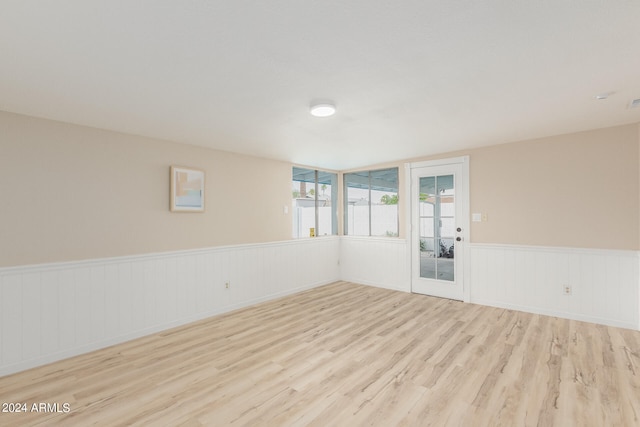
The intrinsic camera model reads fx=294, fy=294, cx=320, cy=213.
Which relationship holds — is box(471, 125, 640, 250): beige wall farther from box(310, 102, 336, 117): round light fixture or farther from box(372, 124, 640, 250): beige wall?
box(310, 102, 336, 117): round light fixture

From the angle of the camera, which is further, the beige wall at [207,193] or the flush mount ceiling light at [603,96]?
the beige wall at [207,193]

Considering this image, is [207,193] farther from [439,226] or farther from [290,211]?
[439,226]

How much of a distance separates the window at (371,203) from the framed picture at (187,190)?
315 cm

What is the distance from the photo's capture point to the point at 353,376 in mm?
2514

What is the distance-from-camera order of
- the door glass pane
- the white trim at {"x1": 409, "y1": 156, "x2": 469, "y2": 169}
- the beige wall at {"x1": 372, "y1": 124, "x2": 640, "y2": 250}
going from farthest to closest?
1. the door glass pane
2. the white trim at {"x1": 409, "y1": 156, "x2": 469, "y2": 169}
3. the beige wall at {"x1": 372, "y1": 124, "x2": 640, "y2": 250}

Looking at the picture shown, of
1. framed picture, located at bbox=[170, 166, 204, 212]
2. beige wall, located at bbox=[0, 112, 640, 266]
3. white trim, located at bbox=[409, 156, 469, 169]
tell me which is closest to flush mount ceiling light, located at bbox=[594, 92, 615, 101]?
beige wall, located at bbox=[0, 112, 640, 266]

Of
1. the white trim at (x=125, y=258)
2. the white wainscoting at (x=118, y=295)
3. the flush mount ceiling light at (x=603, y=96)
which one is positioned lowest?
the white wainscoting at (x=118, y=295)

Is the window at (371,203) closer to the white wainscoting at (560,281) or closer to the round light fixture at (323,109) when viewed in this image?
the white wainscoting at (560,281)

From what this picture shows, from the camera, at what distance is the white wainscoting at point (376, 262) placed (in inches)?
207

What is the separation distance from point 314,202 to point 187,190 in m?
2.64

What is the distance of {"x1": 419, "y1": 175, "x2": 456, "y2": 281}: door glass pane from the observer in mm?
4734

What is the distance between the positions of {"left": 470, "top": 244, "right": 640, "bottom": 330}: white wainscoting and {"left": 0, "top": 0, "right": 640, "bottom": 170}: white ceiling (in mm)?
1665

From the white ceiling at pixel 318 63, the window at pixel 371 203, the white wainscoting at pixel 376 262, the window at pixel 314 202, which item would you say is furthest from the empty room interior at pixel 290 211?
the window at pixel 314 202

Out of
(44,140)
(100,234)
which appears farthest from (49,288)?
(44,140)
